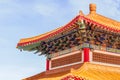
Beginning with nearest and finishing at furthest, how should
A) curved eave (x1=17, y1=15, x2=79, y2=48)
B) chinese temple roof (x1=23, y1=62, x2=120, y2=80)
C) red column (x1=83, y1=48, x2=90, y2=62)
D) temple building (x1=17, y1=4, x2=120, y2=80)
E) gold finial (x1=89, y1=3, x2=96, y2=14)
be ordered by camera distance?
chinese temple roof (x1=23, y1=62, x2=120, y2=80) → temple building (x1=17, y1=4, x2=120, y2=80) → red column (x1=83, y1=48, x2=90, y2=62) → curved eave (x1=17, y1=15, x2=79, y2=48) → gold finial (x1=89, y1=3, x2=96, y2=14)

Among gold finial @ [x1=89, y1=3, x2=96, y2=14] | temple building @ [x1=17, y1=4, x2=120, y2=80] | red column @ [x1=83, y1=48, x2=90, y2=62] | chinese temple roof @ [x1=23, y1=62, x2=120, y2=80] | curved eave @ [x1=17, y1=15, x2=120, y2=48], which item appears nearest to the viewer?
chinese temple roof @ [x1=23, y1=62, x2=120, y2=80]

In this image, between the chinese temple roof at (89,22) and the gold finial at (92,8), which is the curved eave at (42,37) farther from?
the gold finial at (92,8)

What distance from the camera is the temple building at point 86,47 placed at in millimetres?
18562

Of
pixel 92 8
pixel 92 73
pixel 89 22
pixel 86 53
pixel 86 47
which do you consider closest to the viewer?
pixel 92 73

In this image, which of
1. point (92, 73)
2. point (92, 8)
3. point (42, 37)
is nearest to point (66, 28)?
point (92, 73)

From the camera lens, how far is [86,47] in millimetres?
19797

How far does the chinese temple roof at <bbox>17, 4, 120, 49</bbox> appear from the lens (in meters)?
18.5

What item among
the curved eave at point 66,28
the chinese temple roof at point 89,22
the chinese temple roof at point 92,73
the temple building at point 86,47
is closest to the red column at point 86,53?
the temple building at point 86,47

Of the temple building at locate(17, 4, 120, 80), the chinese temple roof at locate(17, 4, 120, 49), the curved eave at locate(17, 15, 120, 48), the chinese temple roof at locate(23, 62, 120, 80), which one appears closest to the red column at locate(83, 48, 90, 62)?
the temple building at locate(17, 4, 120, 80)

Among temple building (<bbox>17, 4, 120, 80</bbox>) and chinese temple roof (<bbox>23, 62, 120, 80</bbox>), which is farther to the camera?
temple building (<bbox>17, 4, 120, 80</bbox>)

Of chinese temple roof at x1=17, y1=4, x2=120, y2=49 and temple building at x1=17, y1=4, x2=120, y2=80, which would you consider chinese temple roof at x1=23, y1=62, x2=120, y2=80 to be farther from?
chinese temple roof at x1=17, y1=4, x2=120, y2=49

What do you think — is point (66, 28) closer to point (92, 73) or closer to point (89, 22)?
point (89, 22)

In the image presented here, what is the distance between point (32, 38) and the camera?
2436 cm

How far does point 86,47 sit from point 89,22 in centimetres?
196
